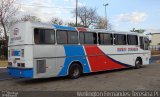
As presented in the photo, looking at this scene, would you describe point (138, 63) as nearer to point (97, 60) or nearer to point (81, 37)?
point (97, 60)

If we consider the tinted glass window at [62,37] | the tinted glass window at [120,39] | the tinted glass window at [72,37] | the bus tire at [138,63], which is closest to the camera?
the tinted glass window at [62,37]

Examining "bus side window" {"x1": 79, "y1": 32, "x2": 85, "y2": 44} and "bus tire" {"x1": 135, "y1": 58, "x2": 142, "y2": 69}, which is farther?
"bus tire" {"x1": 135, "y1": 58, "x2": 142, "y2": 69}

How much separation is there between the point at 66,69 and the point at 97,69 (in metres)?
3.04

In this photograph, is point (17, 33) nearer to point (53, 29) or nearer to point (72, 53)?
point (53, 29)

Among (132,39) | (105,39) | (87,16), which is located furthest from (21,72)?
(87,16)

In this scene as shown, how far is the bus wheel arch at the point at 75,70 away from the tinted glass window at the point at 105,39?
8.52 feet

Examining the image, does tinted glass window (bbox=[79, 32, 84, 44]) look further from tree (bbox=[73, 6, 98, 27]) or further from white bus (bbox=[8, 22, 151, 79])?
tree (bbox=[73, 6, 98, 27])

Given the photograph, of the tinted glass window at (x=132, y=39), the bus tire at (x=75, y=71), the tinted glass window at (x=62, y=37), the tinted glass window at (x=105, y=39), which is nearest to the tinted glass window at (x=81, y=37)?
the tinted glass window at (x=62, y=37)

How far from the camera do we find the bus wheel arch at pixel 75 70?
673 inches

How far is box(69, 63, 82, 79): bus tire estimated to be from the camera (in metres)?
17.1

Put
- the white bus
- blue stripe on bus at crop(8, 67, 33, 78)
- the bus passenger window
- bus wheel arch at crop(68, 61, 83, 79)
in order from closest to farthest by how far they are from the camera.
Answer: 1. blue stripe on bus at crop(8, 67, 33, 78)
2. the white bus
3. bus wheel arch at crop(68, 61, 83, 79)
4. the bus passenger window

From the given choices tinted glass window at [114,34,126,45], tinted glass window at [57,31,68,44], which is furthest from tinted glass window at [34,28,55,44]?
tinted glass window at [114,34,126,45]

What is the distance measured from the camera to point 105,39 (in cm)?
1983

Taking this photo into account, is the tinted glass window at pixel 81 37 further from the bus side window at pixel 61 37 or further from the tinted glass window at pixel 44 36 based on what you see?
the tinted glass window at pixel 44 36
